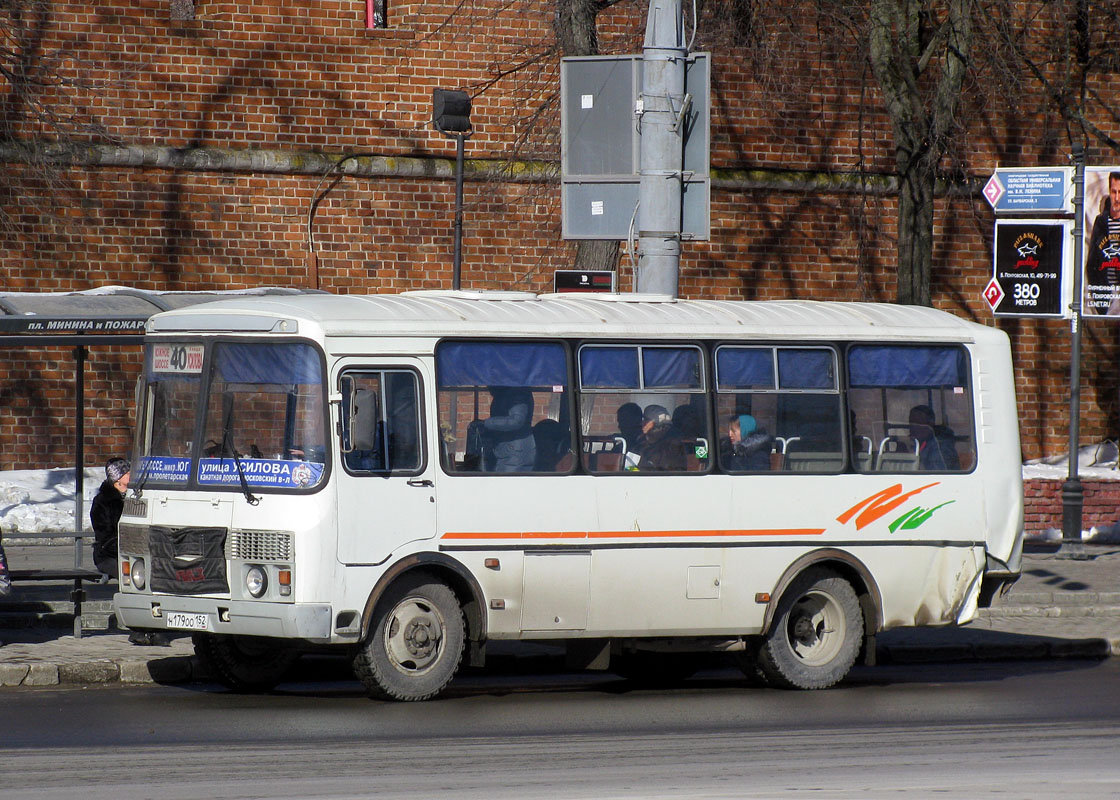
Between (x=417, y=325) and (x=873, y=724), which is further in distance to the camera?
(x=417, y=325)

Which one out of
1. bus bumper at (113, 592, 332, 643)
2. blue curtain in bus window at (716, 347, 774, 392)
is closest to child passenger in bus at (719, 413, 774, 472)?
blue curtain in bus window at (716, 347, 774, 392)

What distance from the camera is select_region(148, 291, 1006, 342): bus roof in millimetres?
10852

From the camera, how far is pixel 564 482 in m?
11.4

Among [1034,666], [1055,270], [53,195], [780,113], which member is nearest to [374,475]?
[1034,666]

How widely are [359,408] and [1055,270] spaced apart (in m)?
12.5

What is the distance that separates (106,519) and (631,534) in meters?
4.32

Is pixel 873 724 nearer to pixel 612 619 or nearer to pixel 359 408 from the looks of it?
pixel 612 619

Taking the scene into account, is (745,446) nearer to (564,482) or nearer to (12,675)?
(564,482)

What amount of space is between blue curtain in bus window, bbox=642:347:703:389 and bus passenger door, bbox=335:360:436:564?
1.74m

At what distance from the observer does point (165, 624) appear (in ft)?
35.3

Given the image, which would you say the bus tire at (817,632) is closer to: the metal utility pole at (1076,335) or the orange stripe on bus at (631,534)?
the orange stripe on bus at (631,534)

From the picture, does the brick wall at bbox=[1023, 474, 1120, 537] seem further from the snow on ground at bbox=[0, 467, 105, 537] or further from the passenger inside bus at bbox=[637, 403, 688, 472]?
the passenger inside bus at bbox=[637, 403, 688, 472]

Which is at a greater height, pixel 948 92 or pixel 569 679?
pixel 948 92

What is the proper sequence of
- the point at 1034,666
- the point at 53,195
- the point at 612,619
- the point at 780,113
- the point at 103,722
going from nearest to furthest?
1. the point at 103,722
2. the point at 612,619
3. the point at 1034,666
4. the point at 53,195
5. the point at 780,113
